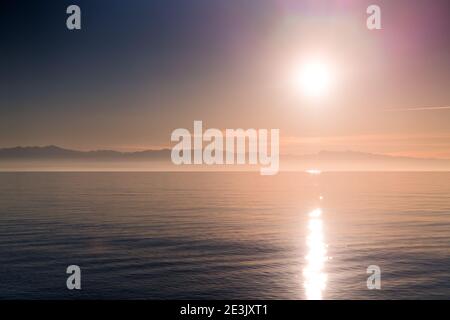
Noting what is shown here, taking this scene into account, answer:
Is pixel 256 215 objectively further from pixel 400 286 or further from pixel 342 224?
pixel 400 286

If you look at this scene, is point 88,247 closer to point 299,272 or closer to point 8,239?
point 8,239

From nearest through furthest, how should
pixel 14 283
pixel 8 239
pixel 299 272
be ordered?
1. pixel 14 283
2. pixel 299 272
3. pixel 8 239

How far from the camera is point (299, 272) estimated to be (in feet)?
157

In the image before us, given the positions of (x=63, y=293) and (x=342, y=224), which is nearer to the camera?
(x=63, y=293)

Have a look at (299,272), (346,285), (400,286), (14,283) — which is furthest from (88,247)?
(400,286)

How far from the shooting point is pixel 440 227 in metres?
80.1

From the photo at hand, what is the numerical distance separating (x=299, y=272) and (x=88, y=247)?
30425 millimetres

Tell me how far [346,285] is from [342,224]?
5228 cm

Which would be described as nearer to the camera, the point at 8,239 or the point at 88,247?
the point at 88,247
